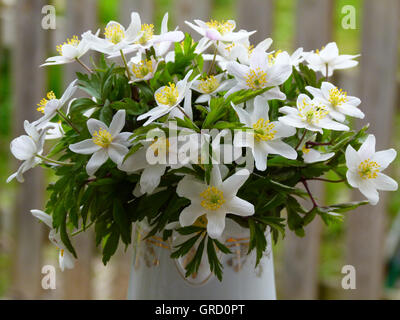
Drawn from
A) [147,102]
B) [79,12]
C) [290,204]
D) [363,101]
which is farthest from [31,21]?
[290,204]

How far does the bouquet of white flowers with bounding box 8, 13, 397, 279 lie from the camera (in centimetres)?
60

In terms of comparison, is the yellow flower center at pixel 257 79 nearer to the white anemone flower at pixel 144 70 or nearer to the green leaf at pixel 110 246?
the white anemone flower at pixel 144 70

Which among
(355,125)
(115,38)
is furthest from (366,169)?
(355,125)

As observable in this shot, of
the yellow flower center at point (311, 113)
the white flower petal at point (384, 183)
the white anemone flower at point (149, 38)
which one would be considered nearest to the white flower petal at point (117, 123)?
the white anemone flower at point (149, 38)

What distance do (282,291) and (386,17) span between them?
779 mm

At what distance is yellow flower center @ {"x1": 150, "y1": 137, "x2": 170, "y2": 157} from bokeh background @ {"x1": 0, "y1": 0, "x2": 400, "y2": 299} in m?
0.70

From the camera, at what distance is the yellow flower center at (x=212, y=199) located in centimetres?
60

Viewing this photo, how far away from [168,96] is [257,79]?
11cm

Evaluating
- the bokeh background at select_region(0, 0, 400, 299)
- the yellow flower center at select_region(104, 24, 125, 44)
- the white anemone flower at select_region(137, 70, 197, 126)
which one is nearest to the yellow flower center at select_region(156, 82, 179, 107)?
the white anemone flower at select_region(137, 70, 197, 126)

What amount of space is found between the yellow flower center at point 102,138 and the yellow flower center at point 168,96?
7 cm

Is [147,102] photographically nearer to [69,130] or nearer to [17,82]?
[69,130]

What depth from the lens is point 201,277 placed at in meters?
0.69

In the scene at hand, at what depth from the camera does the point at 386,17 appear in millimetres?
1374

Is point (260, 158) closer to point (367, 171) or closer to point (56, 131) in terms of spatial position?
point (367, 171)
